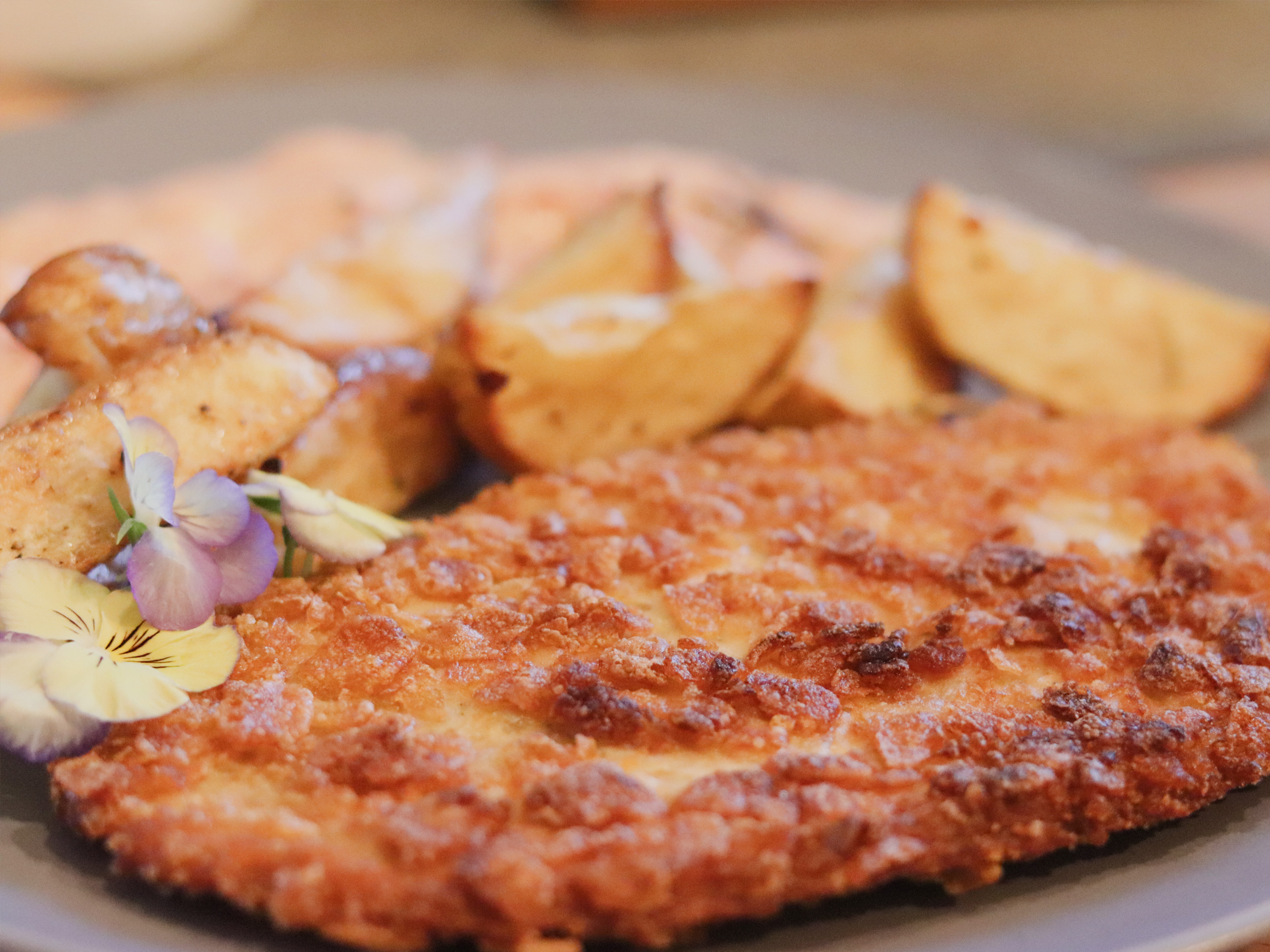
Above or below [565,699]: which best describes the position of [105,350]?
above

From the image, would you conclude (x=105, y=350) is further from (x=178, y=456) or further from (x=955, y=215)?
(x=955, y=215)

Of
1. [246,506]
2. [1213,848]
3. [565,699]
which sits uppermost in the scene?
[246,506]

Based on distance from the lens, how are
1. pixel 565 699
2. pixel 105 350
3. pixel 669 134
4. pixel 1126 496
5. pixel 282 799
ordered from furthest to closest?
1. pixel 669 134
2. pixel 1126 496
3. pixel 105 350
4. pixel 565 699
5. pixel 282 799

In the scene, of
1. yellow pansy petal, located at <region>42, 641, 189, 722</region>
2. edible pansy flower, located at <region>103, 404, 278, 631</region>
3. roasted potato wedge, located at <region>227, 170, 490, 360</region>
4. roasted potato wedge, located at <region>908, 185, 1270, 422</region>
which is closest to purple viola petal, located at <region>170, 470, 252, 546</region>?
edible pansy flower, located at <region>103, 404, 278, 631</region>

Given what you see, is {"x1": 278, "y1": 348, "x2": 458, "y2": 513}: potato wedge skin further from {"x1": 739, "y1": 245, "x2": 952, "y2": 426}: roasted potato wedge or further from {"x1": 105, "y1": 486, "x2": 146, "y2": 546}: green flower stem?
{"x1": 739, "y1": 245, "x2": 952, "y2": 426}: roasted potato wedge

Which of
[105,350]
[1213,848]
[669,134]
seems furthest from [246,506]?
[669,134]

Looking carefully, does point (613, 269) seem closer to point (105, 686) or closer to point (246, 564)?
point (246, 564)

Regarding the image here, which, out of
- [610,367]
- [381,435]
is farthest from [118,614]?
[610,367]

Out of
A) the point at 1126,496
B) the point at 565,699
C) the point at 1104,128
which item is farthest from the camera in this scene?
the point at 1104,128
